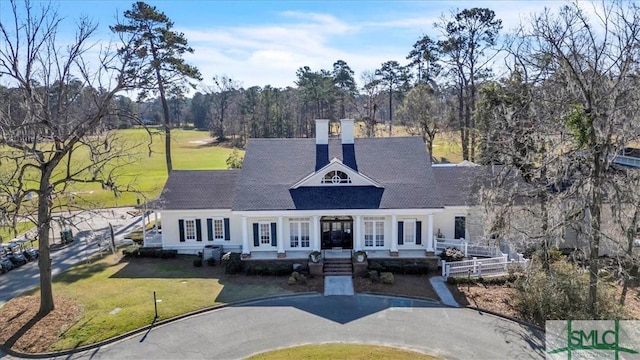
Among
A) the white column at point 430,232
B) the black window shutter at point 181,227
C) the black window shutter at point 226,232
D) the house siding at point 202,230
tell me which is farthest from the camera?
the black window shutter at point 226,232

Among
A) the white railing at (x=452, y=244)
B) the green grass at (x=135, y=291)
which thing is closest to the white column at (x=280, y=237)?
the green grass at (x=135, y=291)

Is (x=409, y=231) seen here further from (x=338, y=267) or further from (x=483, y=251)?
(x=338, y=267)

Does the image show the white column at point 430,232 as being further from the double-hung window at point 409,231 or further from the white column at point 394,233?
the white column at point 394,233

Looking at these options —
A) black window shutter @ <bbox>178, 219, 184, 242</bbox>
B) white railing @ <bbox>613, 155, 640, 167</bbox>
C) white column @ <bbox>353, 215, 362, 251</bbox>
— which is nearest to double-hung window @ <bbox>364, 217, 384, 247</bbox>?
white column @ <bbox>353, 215, 362, 251</bbox>

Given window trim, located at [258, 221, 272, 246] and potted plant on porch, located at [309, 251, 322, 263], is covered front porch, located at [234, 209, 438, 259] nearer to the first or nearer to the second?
window trim, located at [258, 221, 272, 246]

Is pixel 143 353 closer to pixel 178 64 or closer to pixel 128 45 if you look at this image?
pixel 128 45

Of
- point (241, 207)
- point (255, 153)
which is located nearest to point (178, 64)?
point (255, 153)

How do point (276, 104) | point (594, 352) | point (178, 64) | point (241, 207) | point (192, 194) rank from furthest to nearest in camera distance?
1. point (276, 104)
2. point (178, 64)
3. point (192, 194)
4. point (241, 207)
5. point (594, 352)
